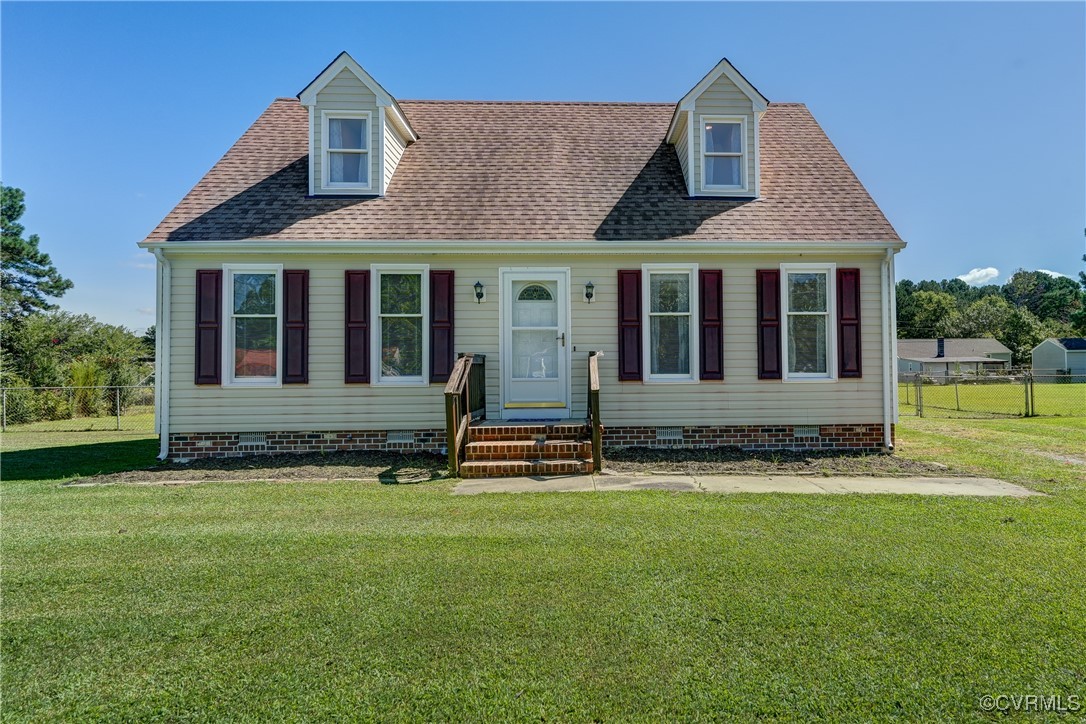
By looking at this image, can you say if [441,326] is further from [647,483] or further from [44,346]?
[44,346]

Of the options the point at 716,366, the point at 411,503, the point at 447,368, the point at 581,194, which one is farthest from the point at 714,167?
the point at 411,503

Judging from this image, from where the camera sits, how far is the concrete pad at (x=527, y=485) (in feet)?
20.2

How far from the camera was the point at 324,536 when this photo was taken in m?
4.55

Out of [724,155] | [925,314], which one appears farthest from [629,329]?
[925,314]

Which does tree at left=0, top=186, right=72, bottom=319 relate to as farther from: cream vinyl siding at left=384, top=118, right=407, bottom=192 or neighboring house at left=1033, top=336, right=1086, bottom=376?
neighboring house at left=1033, top=336, right=1086, bottom=376

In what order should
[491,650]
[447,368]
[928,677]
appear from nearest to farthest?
[928,677]
[491,650]
[447,368]

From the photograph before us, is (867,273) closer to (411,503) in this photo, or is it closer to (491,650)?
(411,503)

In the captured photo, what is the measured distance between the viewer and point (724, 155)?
9.50 meters

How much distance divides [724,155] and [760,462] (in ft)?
17.8

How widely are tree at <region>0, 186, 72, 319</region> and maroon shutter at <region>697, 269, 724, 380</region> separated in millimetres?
33254

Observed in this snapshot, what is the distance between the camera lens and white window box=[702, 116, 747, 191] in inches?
373

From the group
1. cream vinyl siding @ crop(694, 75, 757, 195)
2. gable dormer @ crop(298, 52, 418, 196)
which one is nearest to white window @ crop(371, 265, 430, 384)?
gable dormer @ crop(298, 52, 418, 196)

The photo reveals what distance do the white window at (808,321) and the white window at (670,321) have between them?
1.51m

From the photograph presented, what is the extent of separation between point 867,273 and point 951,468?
320 cm
